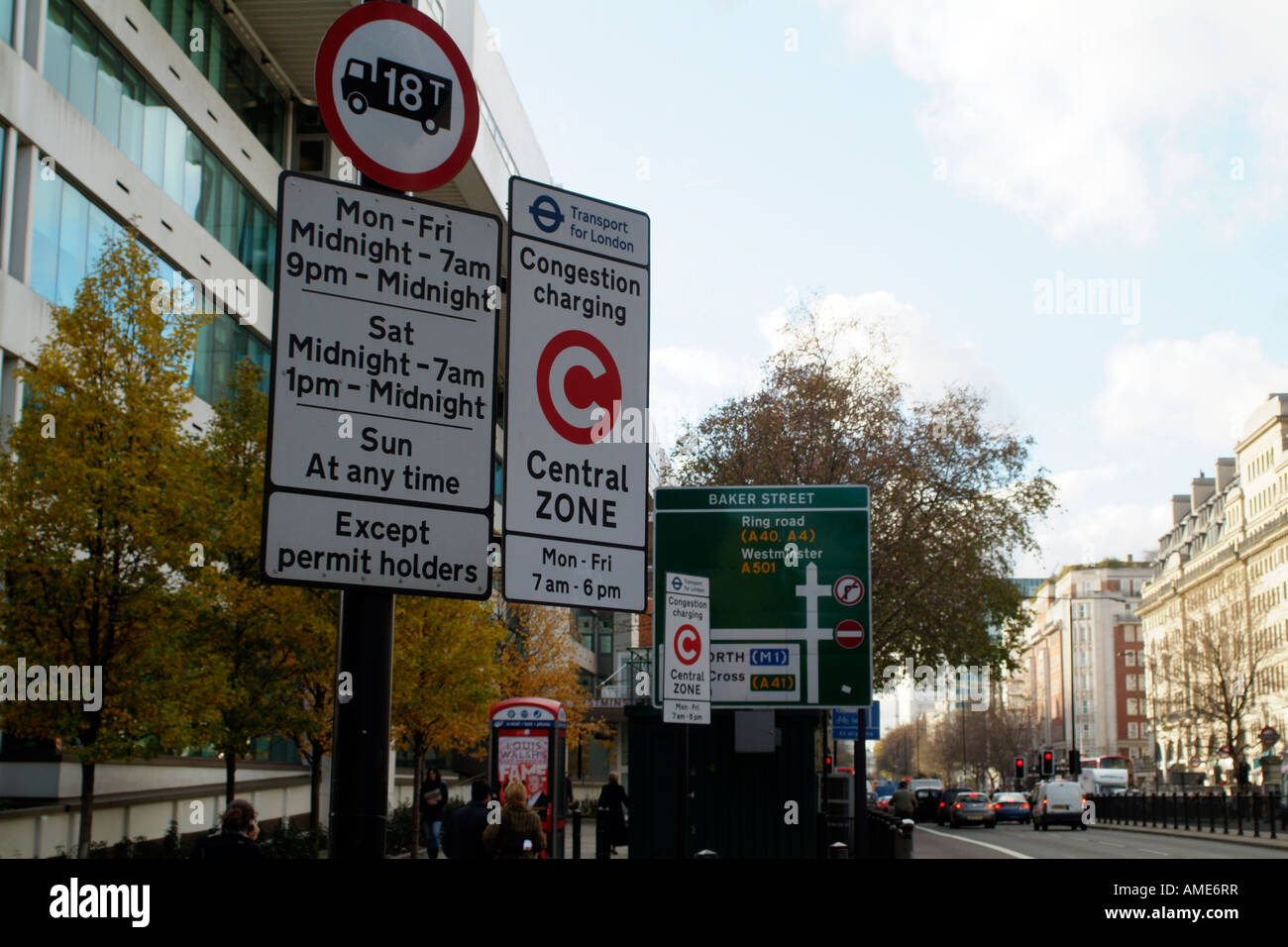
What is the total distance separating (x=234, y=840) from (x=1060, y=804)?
5414 centimetres

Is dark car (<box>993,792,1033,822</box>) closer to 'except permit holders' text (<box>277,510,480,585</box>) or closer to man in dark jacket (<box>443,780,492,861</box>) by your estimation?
man in dark jacket (<box>443,780,492,861</box>)

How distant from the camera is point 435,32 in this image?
3.99 m

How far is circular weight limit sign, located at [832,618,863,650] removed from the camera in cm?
1708

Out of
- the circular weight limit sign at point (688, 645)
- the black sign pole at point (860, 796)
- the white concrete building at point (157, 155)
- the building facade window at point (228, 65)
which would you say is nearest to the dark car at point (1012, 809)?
the white concrete building at point (157, 155)

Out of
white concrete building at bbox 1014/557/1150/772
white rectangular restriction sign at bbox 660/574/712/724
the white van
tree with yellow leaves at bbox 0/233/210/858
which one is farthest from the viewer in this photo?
white concrete building at bbox 1014/557/1150/772

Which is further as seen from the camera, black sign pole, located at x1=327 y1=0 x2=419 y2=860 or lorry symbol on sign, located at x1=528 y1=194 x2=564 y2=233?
lorry symbol on sign, located at x1=528 y1=194 x2=564 y2=233

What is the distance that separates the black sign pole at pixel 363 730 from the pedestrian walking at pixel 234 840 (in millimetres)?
4637

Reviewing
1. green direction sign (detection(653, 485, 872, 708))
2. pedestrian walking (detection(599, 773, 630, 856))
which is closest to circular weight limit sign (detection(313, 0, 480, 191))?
green direction sign (detection(653, 485, 872, 708))

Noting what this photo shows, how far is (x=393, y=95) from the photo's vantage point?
12.5 feet

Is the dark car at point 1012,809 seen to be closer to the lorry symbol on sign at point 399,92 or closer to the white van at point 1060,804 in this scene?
the white van at point 1060,804

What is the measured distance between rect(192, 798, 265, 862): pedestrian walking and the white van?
53510 millimetres
